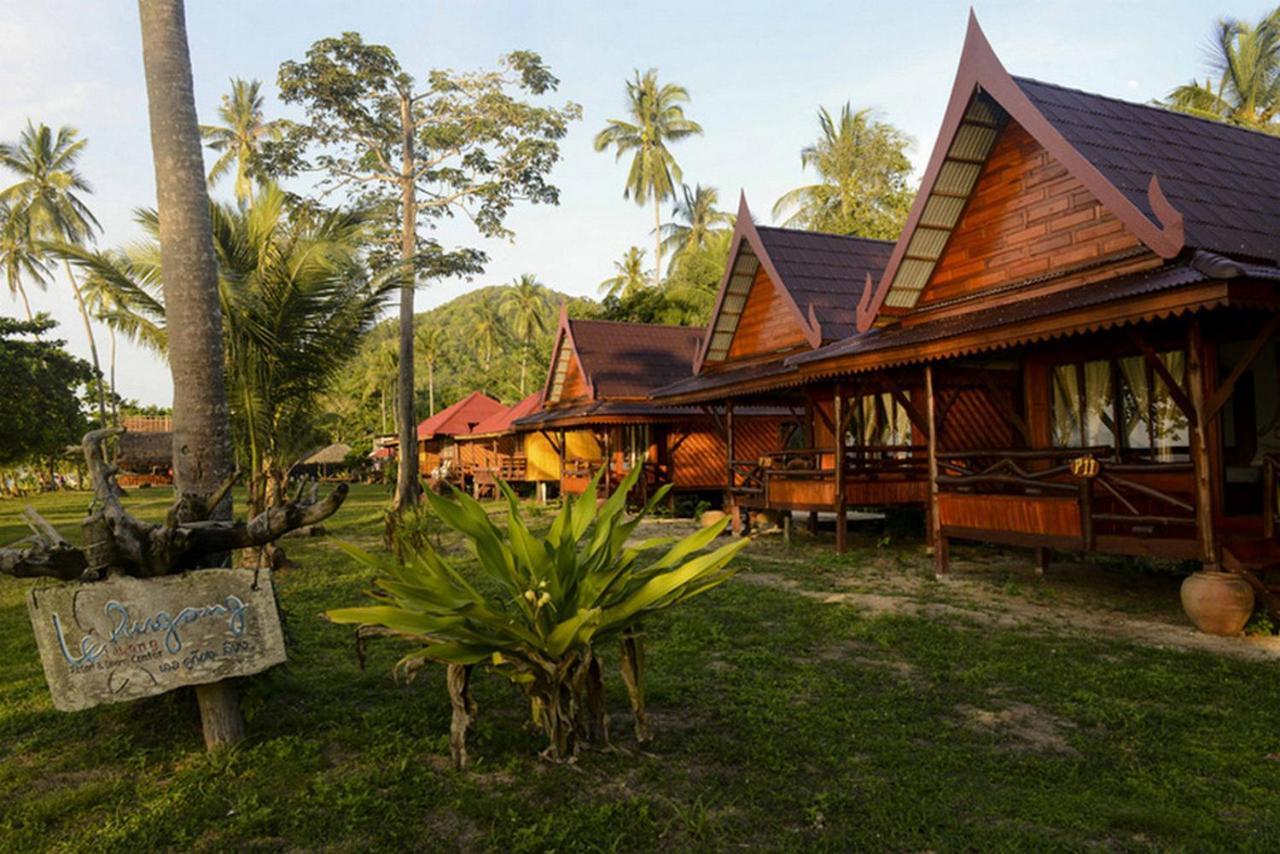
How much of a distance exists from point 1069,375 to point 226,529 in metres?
10.1

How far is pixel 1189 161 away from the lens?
9.67 m

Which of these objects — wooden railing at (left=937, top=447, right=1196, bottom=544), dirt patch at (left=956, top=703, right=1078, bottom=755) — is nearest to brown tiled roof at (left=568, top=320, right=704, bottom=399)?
wooden railing at (left=937, top=447, right=1196, bottom=544)

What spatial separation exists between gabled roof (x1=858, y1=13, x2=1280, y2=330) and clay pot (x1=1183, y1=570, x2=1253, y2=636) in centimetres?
317

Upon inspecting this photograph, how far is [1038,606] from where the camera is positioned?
8.45m

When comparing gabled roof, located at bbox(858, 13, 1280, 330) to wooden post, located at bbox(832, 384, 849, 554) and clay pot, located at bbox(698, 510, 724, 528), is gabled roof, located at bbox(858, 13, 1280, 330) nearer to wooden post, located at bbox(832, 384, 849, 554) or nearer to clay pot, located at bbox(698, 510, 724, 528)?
wooden post, located at bbox(832, 384, 849, 554)

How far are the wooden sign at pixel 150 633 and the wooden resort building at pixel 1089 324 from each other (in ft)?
24.3

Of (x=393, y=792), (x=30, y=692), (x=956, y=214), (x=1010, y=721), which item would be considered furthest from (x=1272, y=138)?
(x=30, y=692)

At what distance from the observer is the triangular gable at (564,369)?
81.0ft

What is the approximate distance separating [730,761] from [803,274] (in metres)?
13.3

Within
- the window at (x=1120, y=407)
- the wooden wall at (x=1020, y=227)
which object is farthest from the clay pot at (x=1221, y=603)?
the wooden wall at (x=1020, y=227)

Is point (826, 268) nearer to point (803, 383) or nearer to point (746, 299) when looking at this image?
point (746, 299)

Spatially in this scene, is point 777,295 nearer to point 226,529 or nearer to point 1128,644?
point 1128,644

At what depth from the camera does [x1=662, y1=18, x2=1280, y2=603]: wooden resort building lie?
285 inches

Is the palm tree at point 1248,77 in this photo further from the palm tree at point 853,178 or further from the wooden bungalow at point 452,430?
the wooden bungalow at point 452,430
